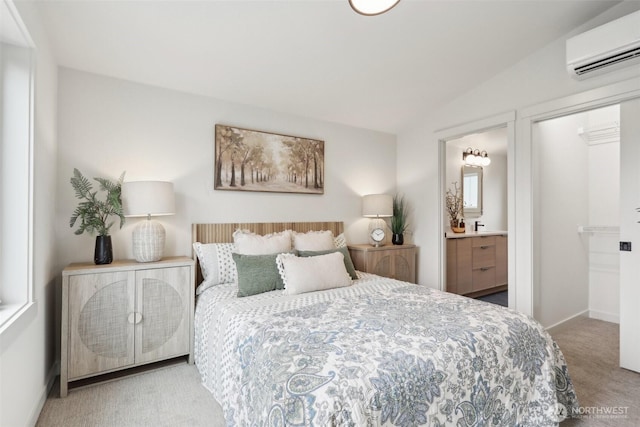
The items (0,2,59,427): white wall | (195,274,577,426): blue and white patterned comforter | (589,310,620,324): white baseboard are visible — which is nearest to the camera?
(195,274,577,426): blue and white patterned comforter

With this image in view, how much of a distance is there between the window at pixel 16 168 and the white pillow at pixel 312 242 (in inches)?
73.4

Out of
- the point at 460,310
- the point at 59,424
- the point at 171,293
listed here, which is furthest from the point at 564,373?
the point at 59,424

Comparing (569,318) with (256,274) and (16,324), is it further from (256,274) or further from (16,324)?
Answer: (16,324)

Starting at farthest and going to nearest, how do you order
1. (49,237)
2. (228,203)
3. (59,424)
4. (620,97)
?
(228,203), (620,97), (49,237), (59,424)

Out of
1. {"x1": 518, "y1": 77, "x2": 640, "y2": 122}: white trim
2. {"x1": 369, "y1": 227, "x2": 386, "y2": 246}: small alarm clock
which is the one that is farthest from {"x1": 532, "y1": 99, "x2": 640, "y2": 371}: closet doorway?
{"x1": 369, "y1": 227, "x2": 386, "y2": 246}: small alarm clock

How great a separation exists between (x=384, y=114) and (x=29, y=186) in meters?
3.25

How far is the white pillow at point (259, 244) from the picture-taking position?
2641mm

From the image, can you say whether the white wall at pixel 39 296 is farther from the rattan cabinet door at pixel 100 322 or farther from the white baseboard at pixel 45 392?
the rattan cabinet door at pixel 100 322

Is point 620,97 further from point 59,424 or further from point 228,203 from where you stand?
point 59,424

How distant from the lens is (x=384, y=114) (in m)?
3.70

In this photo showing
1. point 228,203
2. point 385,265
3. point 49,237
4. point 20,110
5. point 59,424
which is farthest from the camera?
point 385,265

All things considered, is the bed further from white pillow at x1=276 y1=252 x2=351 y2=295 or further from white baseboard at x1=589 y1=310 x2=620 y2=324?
white baseboard at x1=589 y1=310 x2=620 y2=324

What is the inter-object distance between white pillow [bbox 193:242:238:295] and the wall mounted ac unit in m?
3.16

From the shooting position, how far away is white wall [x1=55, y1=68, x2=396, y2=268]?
7.86ft
